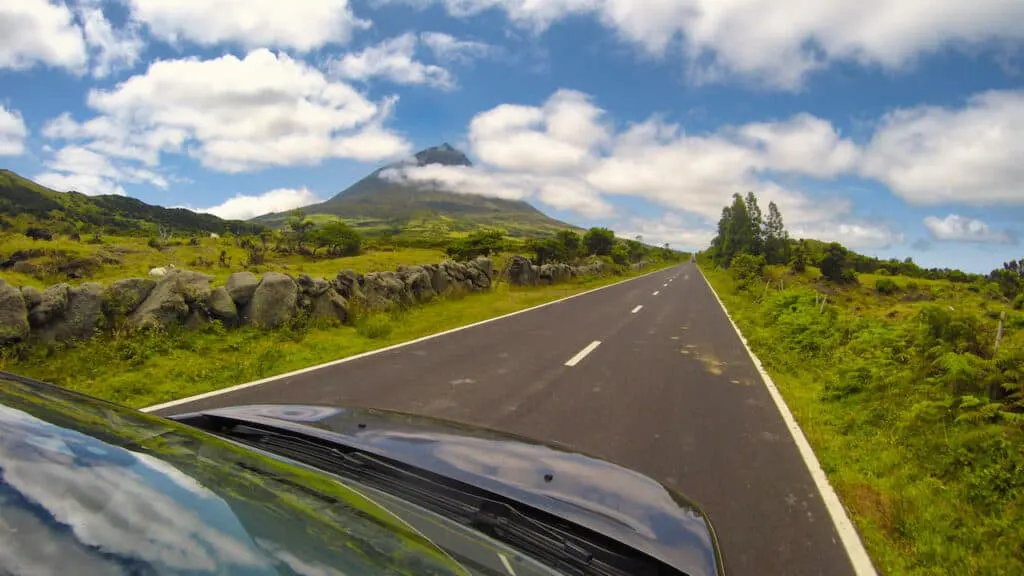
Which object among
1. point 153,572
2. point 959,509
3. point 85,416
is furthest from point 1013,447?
point 85,416

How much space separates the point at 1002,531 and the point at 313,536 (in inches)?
193

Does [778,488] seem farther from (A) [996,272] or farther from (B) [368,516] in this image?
(A) [996,272]

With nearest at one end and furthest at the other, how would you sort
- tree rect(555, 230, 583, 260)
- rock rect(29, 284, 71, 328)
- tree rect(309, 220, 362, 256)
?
rock rect(29, 284, 71, 328) < tree rect(555, 230, 583, 260) < tree rect(309, 220, 362, 256)

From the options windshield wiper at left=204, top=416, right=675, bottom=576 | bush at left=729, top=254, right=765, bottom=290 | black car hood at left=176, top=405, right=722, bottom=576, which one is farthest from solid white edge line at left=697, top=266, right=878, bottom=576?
bush at left=729, top=254, right=765, bottom=290

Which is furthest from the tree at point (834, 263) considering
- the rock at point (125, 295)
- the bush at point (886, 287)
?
the rock at point (125, 295)

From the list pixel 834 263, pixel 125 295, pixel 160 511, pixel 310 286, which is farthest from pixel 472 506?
pixel 834 263

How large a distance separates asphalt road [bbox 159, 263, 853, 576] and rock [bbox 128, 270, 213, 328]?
3373 millimetres

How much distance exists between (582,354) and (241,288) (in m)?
7.20

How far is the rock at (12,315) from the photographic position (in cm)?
666

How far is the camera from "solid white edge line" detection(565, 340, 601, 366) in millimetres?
8258

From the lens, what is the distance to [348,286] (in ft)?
42.4

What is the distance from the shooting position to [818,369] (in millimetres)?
8617

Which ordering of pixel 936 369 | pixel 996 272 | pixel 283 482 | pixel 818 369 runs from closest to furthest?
1. pixel 283 482
2. pixel 936 369
3. pixel 818 369
4. pixel 996 272

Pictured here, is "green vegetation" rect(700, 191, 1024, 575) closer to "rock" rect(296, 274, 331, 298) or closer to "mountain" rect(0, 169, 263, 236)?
"rock" rect(296, 274, 331, 298)
